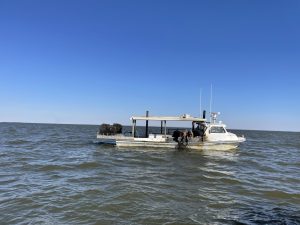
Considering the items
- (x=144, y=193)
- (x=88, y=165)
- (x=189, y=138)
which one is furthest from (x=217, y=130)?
(x=144, y=193)

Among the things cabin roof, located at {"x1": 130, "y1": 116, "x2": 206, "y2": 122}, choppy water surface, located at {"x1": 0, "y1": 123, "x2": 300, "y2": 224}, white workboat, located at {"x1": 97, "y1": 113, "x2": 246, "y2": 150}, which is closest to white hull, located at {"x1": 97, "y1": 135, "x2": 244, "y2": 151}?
white workboat, located at {"x1": 97, "y1": 113, "x2": 246, "y2": 150}

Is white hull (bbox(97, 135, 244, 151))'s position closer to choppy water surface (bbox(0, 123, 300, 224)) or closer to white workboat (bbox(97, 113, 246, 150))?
white workboat (bbox(97, 113, 246, 150))

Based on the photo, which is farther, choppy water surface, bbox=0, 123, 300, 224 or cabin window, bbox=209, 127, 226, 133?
cabin window, bbox=209, 127, 226, 133

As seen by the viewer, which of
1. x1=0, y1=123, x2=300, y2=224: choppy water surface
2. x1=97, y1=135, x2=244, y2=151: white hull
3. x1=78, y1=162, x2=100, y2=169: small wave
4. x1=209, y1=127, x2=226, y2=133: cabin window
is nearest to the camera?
x1=0, y1=123, x2=300, y2=224: choppy water surface

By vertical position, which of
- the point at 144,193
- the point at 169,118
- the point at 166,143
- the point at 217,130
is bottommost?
the point at 144,193

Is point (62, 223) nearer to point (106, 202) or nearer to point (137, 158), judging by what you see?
point (106, 202)

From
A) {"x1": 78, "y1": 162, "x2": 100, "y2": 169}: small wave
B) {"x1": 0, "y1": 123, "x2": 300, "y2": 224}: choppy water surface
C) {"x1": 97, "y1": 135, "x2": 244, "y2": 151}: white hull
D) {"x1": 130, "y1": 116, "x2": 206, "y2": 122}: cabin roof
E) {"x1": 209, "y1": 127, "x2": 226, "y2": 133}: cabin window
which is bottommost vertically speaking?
{"x1": 0, "y1": 123, "x2": 300, "y2": 224}: choppy water surface

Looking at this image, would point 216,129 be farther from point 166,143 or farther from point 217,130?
point 166,143

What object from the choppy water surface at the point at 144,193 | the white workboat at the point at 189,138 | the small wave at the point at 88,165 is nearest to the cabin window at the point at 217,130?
the white workboat at the point at 189,138

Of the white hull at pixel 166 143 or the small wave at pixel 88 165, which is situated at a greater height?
the white hull at pixel 166 143

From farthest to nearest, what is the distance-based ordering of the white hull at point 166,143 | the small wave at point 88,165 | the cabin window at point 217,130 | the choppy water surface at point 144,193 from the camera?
the cabin window at point 217,130, the white hull at point 166,143, the small wave at point 88,165, the choppy water surface at point 144,193

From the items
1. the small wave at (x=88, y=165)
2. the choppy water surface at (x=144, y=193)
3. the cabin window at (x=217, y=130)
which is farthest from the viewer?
the cabin window at (x=217, y=130)

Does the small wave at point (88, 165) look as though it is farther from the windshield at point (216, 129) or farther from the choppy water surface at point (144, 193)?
the windshield at point (216, 129)

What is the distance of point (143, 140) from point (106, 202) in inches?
805
